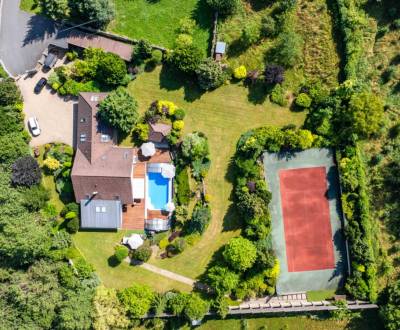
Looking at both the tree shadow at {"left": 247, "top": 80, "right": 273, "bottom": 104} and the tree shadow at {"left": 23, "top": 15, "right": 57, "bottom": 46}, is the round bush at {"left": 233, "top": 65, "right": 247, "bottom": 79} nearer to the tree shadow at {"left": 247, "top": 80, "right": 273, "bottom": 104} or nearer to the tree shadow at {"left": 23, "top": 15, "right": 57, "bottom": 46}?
the tree shadow at {"left": 247, "top": 80, "right": 273, "bottom": 104}

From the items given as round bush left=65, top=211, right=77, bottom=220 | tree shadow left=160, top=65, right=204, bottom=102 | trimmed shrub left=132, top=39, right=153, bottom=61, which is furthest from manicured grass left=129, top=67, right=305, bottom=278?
round bush left=65, top=211, right=77, bottom=220

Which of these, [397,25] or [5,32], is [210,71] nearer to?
[397,25]

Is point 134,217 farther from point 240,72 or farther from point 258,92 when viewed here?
point 240,72

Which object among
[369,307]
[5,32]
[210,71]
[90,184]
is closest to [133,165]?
[90,184]

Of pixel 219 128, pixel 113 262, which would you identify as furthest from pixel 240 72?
pixel 113 262

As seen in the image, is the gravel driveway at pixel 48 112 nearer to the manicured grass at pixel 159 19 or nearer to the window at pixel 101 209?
the window at pixel 101 209

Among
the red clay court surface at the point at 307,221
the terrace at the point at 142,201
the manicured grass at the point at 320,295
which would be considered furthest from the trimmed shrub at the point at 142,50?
the manicured grass at the point at 320,295
